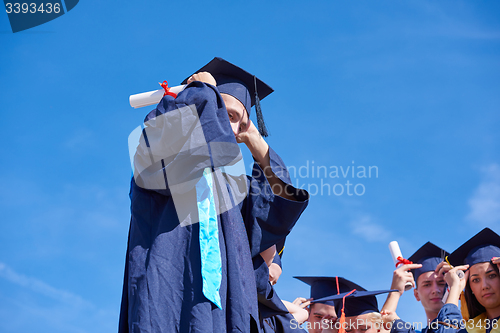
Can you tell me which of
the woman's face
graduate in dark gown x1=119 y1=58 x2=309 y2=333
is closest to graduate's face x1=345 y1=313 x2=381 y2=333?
the woman's face

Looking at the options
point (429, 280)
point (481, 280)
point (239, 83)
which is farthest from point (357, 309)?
point (239, 83)

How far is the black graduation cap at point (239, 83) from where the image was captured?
12.3 feet

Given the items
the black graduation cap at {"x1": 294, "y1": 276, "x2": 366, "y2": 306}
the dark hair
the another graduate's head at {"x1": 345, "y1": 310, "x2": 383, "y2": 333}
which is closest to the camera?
the dark hair

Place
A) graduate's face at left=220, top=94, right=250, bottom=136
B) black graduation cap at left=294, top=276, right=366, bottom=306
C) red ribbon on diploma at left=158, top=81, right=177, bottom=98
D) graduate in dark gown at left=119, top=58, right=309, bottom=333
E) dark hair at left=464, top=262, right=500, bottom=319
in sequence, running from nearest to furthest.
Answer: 1. graduate in dark gown at left=119, top=58, right=309, bottom=333
2. red ribbon on diploma at left=158, top=81, right=177, bottom=98
3. graduate's face at left=220, top=94, right=250, bottom=136
4. dark hair at left=464, top=262, right=500, bottom=319
5. black graduation cap at left=294, top=276, right=366, bottom=306

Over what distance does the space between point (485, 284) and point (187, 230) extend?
470 cm

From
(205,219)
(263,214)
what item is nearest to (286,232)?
(263,214)

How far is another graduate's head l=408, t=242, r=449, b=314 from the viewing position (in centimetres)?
716

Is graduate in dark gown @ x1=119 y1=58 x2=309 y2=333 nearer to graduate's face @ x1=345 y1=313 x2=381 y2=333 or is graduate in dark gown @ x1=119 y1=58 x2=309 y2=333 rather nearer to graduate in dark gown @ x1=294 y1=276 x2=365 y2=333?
graduate's face @ x1=345 y1=313 x2=381 y2=333

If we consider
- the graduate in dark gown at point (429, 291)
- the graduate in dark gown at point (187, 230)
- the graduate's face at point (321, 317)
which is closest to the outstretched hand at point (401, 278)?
the graduate in dark gown at point (429, 291)

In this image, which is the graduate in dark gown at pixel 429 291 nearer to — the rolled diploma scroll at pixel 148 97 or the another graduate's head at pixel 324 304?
the another graduate's head at pixel 324 304

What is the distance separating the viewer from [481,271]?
6117mm

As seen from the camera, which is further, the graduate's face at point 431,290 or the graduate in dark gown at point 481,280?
the graduate's face at point 431,290

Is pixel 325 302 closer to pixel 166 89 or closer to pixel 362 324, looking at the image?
pixel 362 324

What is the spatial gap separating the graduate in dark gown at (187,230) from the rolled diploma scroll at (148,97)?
134 mm
